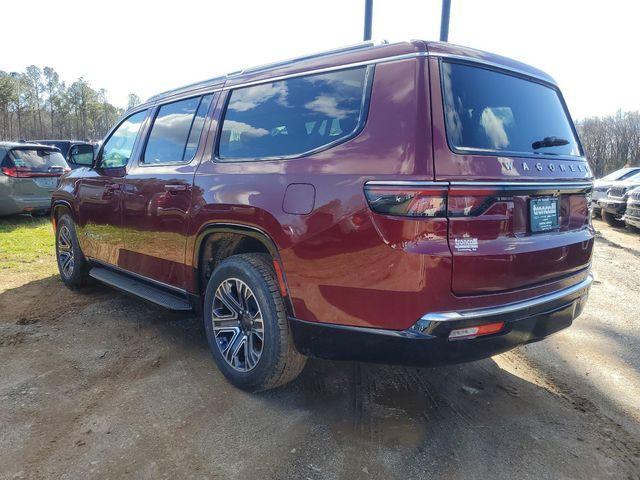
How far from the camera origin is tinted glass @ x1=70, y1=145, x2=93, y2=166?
15.0 ft

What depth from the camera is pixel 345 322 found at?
2.31 m

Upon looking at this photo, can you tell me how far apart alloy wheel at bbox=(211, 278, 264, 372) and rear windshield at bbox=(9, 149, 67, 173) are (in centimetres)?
789

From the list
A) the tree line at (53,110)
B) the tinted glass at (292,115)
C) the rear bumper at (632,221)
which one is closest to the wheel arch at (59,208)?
the tinted glass at (292,115)

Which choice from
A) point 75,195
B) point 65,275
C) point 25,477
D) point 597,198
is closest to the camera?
point 25,477

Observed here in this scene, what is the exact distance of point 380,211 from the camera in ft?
6.97

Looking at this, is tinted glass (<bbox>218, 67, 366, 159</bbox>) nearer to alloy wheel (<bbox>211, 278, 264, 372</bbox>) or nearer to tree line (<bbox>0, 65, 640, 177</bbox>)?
alloy wheel (<bbox>211, 278, 264, 372</bbox>)

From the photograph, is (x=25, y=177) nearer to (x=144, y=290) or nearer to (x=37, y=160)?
(x=37, y=160)

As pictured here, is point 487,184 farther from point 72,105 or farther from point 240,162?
point 72,105

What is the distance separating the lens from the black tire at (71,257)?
4.85 meters

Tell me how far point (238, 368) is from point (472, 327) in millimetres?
1484

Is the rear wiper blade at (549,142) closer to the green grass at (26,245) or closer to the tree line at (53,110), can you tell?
the green grass at (26,245)

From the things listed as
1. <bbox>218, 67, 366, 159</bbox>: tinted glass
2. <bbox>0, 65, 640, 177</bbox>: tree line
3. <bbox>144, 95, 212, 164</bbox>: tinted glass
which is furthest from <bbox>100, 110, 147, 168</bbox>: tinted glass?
<bbox>0, 65, 640, 177</bbox>: tree line

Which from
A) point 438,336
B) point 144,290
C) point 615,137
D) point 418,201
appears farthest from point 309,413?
point 615,137

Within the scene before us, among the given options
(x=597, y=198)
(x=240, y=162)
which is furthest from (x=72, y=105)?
(x=240, y=162)
